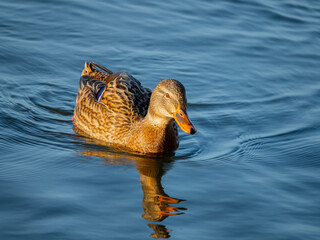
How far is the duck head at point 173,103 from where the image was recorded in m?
8.25

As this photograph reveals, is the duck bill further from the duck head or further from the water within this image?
the water

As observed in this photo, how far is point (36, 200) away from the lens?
23.0 ft

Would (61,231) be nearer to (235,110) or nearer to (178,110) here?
(178,110)

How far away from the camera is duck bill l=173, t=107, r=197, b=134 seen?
8188 mm

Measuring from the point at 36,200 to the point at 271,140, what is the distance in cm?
401

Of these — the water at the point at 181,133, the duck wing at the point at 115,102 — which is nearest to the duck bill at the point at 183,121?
the water at the point at 181,133

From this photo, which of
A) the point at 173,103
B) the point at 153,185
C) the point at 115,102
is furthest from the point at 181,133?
the point at 153,185

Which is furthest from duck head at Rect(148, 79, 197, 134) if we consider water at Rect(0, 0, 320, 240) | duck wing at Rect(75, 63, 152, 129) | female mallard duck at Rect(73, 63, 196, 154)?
duck wing at Rect(75, 63, 152, 129)

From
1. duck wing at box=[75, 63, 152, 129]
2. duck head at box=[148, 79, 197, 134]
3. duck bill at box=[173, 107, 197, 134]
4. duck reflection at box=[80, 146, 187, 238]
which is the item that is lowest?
duck reflection at box=[80, 146, 187, 238]

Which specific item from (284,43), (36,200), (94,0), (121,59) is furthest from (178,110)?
(94,0)

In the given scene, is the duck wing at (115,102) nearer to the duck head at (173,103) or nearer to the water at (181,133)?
the water at (181,133)

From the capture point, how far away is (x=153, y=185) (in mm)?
7820

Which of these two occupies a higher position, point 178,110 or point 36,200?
point 178,110

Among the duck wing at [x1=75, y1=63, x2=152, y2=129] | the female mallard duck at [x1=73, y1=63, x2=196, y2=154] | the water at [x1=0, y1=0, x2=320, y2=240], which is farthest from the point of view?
the duck wing at [x1=75, y1=63, x2=152, y2=129]
